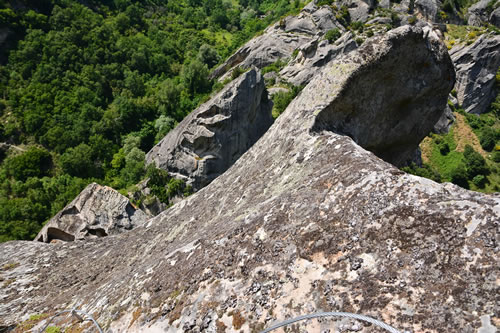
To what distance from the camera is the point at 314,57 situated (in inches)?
2055

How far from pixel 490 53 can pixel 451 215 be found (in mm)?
75114

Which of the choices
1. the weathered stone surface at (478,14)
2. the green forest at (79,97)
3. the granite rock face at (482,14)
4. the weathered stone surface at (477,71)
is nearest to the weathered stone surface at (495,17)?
the granite rock face at (482,14)

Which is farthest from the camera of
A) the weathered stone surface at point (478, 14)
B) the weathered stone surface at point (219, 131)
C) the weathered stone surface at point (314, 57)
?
the weathered stone surface at point (478, 14)

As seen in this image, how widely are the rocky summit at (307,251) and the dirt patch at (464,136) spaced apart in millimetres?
54779

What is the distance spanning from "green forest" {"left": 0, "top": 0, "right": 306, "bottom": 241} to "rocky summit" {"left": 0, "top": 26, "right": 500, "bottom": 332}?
35.4m

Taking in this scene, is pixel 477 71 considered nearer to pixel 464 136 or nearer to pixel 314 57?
pixel 464 136

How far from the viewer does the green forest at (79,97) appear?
55.8 m

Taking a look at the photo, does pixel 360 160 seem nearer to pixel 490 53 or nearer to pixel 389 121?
pixel 389 121

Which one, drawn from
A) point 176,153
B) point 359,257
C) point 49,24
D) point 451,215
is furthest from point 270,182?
point 49,24

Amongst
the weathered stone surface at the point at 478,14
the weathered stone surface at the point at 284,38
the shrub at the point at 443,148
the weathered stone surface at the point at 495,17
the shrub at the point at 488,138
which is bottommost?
the shrub at the point at 488,138

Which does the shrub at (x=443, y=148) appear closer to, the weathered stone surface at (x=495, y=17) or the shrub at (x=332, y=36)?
the shrub at (x=332, y=36)

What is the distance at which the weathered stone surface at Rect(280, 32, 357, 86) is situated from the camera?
49812 mm

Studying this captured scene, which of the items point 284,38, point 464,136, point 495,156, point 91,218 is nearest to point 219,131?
point 91,218

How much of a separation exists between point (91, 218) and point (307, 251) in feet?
58.8
